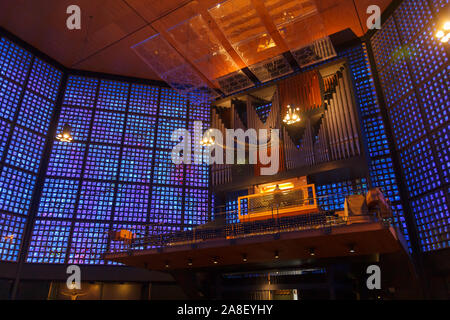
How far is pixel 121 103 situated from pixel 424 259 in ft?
52.5

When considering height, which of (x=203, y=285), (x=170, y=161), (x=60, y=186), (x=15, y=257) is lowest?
(x=203, y=285)

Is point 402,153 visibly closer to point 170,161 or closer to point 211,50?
point 211,50

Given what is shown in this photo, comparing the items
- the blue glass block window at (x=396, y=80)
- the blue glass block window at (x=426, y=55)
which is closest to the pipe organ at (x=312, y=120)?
the blue glass block window at (x=396, y=80)

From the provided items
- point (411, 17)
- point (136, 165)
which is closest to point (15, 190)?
point (136, 165)

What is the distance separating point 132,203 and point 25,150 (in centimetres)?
555

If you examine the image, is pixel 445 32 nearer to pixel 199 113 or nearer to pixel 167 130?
pixel 199 113

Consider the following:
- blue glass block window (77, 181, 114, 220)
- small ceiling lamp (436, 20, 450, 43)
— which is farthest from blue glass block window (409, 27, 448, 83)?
blue glass block window (77, 181, 114, 220)

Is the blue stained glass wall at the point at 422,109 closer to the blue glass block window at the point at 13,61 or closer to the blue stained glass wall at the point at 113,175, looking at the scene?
the blue stained glass wall at the point at 113,175

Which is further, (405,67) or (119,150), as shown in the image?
(119,150)

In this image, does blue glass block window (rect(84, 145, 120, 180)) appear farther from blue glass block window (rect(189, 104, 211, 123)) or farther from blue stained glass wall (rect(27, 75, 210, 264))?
blue glass block window (rect(189, 104, 211, 123))

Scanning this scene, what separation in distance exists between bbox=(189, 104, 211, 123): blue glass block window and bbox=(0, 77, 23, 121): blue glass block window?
8615 millimetres

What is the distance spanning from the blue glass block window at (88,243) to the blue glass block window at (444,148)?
14.2 m

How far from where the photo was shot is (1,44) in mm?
15875
